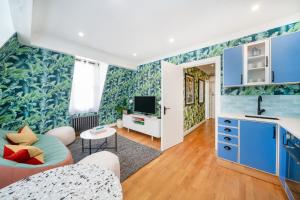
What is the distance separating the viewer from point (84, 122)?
12.5 feet

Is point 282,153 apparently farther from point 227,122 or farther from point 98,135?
point 98,135

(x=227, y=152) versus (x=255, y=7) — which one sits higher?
(x=255, y=7)

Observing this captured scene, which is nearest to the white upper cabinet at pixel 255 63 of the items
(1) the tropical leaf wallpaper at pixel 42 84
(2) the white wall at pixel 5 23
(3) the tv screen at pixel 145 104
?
(1) the tropical leaf wallpaper at pixel 42 84

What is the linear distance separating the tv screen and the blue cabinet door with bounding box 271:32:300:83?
2.72 meters

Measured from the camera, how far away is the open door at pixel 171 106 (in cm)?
275

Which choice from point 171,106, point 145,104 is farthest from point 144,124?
point 171,106

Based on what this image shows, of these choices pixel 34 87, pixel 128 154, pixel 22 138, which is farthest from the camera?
pixel 34 87

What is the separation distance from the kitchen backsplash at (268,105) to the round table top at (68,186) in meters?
2.69

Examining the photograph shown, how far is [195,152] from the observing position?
107 inches

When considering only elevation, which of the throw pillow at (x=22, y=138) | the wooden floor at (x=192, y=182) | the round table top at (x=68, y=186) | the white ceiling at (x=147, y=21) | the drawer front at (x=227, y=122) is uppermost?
the white ceiling at (x=147, y=21)

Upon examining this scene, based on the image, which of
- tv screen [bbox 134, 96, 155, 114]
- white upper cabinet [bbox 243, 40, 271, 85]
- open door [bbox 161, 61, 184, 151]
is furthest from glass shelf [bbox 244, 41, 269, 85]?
tv screen [bbox 134, 96, 155, 114]

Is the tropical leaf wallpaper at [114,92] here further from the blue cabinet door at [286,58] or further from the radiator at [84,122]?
the blue cabinet door at [286,58]

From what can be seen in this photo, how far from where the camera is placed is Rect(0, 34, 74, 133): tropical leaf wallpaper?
2.47 metres

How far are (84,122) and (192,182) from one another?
11.0 ft
